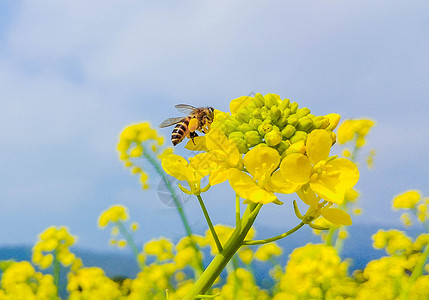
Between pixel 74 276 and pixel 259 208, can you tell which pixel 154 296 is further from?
pixel 259 208

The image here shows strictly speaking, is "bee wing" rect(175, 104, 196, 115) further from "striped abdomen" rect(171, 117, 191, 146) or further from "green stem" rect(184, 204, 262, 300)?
"green stem" rect(184, 204, 262, 300)

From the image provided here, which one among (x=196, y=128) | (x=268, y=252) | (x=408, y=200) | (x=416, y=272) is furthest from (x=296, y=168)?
(x=408, y=200)

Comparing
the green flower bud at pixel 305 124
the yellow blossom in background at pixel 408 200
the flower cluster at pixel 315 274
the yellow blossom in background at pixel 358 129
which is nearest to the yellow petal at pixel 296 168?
the green flower bud at pixel 305 124

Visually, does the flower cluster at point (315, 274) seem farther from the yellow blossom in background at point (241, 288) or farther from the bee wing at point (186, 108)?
the bee wing at point (186, 108)

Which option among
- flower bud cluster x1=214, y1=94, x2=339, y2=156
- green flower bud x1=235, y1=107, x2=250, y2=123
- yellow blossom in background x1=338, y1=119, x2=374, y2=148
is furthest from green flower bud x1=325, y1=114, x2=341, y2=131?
yellow blossom in background x1=338, y1=119, x2=374, y2=148

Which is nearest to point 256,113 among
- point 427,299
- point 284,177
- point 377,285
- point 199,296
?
point 284,177

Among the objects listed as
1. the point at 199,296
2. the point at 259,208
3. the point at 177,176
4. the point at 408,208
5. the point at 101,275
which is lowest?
the point at 199,296
